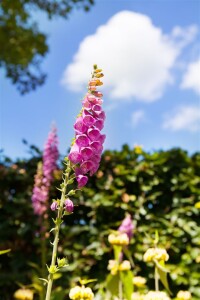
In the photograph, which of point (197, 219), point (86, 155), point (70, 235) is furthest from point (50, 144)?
point (86, 155)

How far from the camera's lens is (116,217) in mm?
4684

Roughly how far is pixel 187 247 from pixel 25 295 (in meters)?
2.34

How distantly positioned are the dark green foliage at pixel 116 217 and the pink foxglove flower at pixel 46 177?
2.77 ft

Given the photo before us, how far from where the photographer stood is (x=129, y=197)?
15.2 feet

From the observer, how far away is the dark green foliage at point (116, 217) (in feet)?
Result: 14.5

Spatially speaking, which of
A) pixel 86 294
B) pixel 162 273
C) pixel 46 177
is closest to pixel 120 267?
pixel 162 273

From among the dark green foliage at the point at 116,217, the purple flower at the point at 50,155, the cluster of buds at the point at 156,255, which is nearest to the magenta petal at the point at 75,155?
the cluster of buds at the point at 156,255

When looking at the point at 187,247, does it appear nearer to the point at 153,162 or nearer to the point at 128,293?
the point at 153,162

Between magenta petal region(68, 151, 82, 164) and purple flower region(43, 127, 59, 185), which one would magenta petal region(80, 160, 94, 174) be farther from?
purple flower region(43, 127, 59, 185)

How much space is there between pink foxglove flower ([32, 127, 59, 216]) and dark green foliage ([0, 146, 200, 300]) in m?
0.84

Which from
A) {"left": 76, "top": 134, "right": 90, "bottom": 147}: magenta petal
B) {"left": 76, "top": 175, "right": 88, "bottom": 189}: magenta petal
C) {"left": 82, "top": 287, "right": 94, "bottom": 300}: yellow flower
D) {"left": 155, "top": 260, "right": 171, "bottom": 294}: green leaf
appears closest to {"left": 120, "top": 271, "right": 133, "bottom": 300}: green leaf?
{"left": 155, "top": 260, "right": 171, "bottom": 294}: green leaf

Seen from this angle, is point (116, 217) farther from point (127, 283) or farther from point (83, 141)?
point (83, 141)

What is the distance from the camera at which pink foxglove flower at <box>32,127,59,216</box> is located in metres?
3.61

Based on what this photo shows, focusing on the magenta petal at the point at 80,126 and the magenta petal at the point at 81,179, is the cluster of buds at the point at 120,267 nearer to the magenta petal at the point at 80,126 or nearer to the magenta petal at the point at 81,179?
the magenta petal at the point at 81,179
